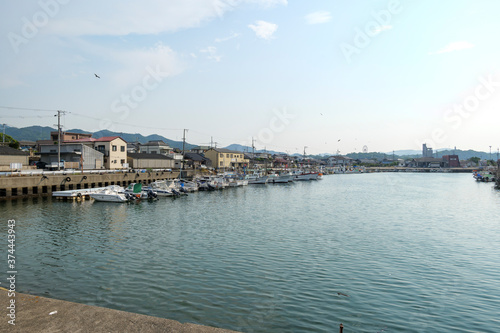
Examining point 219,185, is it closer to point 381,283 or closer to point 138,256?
point 138,256

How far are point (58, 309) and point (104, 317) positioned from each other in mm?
1195

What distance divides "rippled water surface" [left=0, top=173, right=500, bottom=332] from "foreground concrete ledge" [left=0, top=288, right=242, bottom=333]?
3012 millimetres

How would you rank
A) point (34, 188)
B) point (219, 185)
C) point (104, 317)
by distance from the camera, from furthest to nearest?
point (219, 185) < point (34, 188) < point (104, 317)

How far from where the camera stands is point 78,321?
20.5ft

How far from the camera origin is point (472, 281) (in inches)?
506

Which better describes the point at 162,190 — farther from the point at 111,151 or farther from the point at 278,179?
the point at 278,179

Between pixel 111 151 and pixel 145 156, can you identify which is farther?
pixel 145 156

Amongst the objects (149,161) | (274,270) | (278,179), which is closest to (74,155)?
(149,161)

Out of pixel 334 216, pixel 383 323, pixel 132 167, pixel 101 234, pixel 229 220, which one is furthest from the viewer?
pixel 132 167

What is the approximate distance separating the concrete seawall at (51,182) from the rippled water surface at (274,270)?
1059 cm

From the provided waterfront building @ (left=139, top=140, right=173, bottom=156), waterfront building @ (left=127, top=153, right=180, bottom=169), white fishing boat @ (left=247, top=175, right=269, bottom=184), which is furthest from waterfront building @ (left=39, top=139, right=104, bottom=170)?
white fishing boat @ (left=247, top=175, right=269, bottom=184)

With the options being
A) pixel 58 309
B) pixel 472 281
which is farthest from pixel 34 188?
pixel 472 281

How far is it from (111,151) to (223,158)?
4142 cm

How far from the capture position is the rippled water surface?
9.70 m
